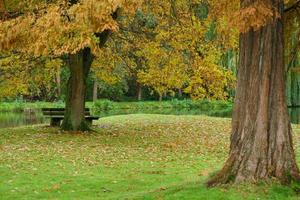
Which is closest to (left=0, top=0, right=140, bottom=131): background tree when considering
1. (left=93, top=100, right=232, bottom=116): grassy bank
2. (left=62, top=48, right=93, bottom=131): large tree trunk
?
(left=62, top=48, right=93, bottom=131): large tree trunk

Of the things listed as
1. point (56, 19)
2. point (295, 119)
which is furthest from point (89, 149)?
point (295, 119)

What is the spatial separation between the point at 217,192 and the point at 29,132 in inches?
460

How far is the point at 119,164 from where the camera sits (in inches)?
482

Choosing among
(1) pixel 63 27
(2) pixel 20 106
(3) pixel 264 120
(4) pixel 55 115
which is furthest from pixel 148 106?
(1) pixel 63 27

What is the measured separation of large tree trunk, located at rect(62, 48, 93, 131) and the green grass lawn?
1.80 feet

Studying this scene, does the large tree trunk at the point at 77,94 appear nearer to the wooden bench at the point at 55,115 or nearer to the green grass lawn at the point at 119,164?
the green grass lawn at the point at 119,164

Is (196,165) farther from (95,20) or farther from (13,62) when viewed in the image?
(13,62)

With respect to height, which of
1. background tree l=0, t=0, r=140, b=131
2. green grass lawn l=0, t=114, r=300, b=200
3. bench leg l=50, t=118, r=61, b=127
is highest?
background tree l=0, t=0, r=140, b=131

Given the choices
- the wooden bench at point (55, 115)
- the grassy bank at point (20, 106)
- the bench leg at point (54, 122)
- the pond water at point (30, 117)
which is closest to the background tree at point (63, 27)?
the wooden bench at point (55, 115)

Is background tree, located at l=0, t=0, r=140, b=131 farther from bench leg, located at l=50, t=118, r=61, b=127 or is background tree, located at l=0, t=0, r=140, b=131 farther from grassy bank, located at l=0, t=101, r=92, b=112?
grassy bank, located at l=0, t=101, r=92, b=112

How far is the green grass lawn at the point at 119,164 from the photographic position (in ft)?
26.9

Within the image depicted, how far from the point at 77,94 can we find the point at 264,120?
35.7 feet

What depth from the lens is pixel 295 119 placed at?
3262cm

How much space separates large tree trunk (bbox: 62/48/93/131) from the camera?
1778 cm
